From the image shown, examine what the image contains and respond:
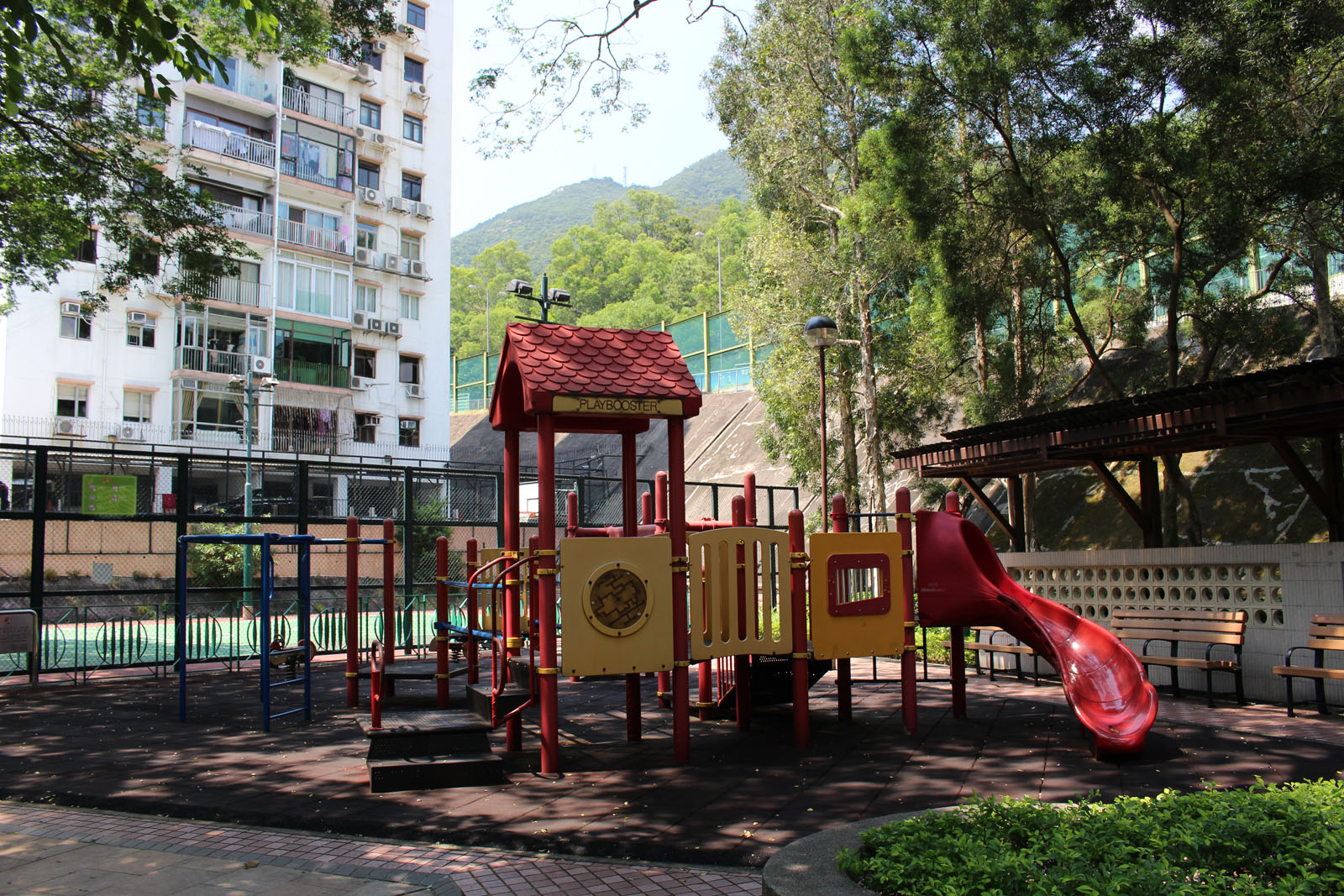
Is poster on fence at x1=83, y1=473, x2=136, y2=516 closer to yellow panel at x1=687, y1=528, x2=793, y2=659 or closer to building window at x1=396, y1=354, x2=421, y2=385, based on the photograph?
yellow panel at x1=687, y1=528, x2=793, y2=659

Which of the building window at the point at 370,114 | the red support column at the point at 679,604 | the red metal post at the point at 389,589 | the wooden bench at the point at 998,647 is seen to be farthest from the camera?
the building window at the point at 370,114

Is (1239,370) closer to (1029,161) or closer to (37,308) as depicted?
(1029,161)

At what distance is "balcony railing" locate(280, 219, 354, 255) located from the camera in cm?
3216

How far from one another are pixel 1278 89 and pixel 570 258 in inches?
2919

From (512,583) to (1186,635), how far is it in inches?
273

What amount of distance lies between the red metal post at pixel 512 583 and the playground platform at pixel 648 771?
215 mm

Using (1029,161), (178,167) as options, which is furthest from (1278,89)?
(178,167)

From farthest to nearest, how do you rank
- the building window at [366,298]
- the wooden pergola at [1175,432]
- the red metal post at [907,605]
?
the building window at [366,298], the wooden pergola at [1175,432], the red metal post at [907,605]

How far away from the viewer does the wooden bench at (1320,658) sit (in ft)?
25.9

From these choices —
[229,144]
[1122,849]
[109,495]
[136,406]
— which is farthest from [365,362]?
[1122,849]

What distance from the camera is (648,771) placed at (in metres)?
6.43

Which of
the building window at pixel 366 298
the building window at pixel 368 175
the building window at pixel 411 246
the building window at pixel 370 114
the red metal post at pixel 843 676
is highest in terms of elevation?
the building window at pixel 370 114

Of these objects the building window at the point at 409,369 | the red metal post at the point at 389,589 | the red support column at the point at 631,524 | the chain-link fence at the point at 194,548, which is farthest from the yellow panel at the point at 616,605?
the building window at the point at 409,369

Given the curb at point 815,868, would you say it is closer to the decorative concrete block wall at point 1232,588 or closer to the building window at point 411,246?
the decorative concrete block wall at point 1232,588
